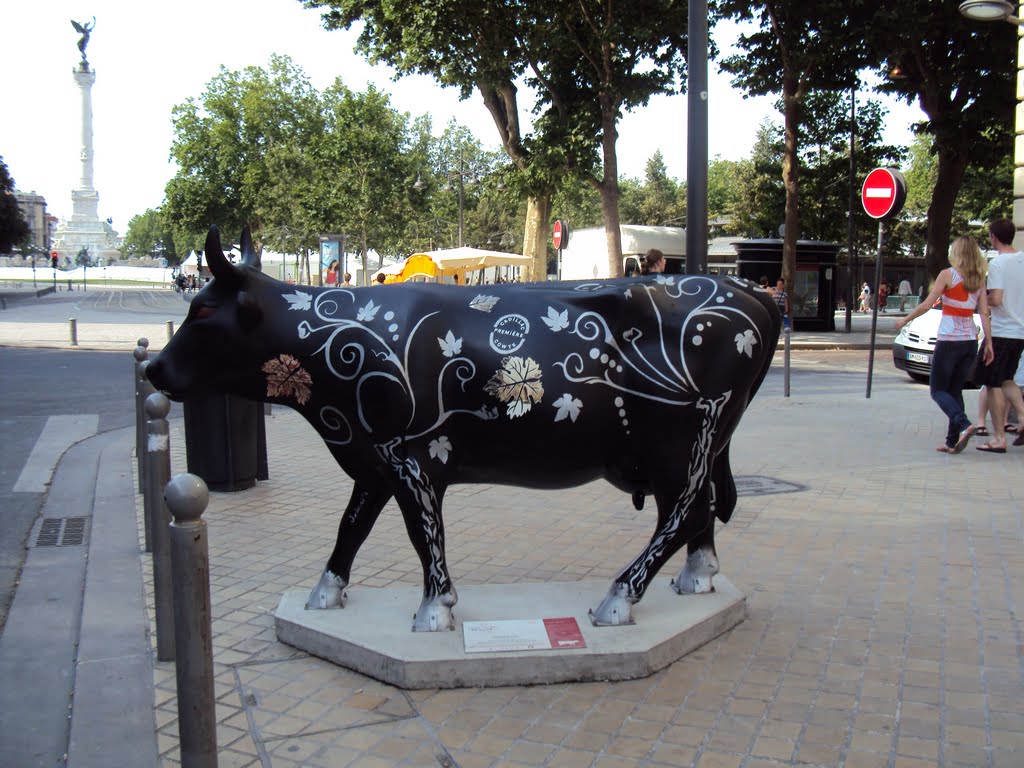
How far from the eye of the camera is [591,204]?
76.9m

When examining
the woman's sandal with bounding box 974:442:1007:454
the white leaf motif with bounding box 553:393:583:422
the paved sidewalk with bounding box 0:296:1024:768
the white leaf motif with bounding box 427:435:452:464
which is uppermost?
the white leaf motif with bounding box 553:393:583:422

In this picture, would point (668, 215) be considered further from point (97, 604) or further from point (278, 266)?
point (97, 604)

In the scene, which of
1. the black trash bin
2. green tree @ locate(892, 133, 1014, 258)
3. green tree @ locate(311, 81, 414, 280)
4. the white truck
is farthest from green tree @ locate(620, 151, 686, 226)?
the black trash bin

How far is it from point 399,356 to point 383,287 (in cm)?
42

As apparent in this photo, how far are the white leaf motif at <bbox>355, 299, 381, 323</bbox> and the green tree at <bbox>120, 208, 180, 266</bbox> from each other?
417 ft

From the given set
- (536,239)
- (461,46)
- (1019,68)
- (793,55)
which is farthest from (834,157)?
(1019,68)

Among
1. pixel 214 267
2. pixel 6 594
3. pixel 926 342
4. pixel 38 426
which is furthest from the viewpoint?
pixel 926 342

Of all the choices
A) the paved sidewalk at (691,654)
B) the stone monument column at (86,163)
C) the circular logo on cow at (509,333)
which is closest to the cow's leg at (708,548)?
the paved sidewalk at (691,654)

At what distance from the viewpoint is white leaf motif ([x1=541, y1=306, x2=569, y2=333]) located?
3758 millimetres

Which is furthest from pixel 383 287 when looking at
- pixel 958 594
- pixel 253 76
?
pixel 253 76

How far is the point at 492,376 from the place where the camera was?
3.69 meters

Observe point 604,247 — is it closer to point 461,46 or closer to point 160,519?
point 461,46

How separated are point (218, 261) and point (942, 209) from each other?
25.1 metres

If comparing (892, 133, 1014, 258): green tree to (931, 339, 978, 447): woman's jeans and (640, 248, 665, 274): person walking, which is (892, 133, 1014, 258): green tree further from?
(931, 339, 978, 447): woman's jeans
